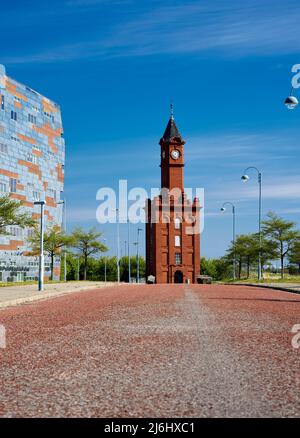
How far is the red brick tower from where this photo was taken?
9956 cm

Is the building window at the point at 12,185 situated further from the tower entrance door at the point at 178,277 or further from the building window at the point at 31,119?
the tower entrance door at the point at 178,277

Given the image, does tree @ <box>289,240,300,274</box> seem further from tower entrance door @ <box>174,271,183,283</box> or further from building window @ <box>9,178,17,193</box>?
building window @ <box>9,178,17,193</box>

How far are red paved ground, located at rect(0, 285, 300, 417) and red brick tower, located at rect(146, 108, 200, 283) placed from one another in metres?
85.7

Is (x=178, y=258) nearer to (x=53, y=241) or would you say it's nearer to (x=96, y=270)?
(x=53, y=241)

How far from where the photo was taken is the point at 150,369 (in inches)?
299

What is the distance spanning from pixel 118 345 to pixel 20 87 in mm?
82451

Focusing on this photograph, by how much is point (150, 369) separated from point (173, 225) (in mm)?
93683

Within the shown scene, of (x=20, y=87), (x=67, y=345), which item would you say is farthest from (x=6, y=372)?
(x=20, y=87)

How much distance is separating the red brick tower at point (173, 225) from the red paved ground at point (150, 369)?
281 ft

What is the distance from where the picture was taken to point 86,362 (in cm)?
827

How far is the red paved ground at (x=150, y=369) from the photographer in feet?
18.2

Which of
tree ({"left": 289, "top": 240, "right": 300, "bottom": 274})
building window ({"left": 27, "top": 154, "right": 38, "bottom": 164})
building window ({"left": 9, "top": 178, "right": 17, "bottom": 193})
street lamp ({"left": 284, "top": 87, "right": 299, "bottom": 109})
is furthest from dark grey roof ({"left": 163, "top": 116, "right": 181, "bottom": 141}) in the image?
street lamp ({"left": 284, "top": 87, "right": 299, "bottom": 109})

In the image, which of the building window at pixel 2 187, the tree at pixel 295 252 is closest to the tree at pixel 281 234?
the tree at pixel 295 252

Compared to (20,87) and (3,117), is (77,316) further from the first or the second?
(20,87)
